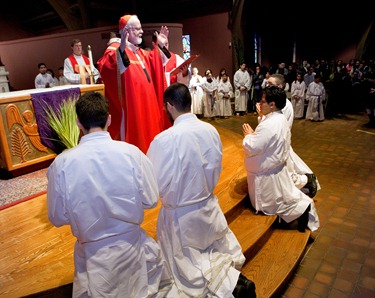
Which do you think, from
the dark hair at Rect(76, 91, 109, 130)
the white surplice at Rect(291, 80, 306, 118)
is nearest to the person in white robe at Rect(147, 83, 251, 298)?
the dark hair at Rect(76, 91, 109, 130)

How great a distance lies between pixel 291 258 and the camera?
10.6 ft

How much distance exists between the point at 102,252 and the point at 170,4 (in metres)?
15.0

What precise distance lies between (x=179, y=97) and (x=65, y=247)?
Result: 1744mm

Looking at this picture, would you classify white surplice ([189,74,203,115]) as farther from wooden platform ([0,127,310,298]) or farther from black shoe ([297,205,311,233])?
black shoe ([297,205,311,233])

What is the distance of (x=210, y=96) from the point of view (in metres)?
11.3

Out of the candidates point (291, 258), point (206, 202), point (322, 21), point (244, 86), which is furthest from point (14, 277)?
point (322, 21)

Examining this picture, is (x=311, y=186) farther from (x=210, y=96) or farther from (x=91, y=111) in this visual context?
(x=210, y=96)

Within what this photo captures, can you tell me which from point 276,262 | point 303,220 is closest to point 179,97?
point 276,262

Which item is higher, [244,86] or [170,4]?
[170,4]

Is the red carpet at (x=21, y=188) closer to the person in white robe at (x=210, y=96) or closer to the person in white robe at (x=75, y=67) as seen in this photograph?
the person in white robe at (x=75, y=67)

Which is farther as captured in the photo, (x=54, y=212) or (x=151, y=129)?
(x=151, y=129)

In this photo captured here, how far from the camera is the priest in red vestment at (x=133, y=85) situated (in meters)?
3.61

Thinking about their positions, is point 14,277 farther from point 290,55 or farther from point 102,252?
point 290,55

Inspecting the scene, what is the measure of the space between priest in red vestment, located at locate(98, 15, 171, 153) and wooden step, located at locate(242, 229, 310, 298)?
181 centimetres
